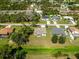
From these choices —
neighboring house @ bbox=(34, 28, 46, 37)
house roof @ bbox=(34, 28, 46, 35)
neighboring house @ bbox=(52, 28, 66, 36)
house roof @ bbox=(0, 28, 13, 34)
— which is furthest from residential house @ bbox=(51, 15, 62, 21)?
house roof @ bbox=(0, 28, 13, 34)

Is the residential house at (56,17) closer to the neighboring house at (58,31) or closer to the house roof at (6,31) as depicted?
the neighboring house at (58,31)

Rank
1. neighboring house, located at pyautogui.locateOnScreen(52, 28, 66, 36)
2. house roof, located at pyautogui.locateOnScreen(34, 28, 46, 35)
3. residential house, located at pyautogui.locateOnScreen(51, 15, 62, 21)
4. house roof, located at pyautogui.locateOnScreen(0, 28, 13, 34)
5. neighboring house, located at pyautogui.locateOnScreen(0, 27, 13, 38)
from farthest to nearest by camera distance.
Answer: residential house, located at pyautogui.locateOnScreen(51, 15, 62, 21) → house roof, located at pyautogui.locateOnScreen(34, 28, 46, 35) → neighboring house, located at pyautogui.locateOnScreen(52, 28, 66, 36) → house roof, located at pyautogui.locateOnScreen(0, 28, 13, 34) → neighboring house, located at pyautogui.locateOnScreen(0, 27, 13, 38)

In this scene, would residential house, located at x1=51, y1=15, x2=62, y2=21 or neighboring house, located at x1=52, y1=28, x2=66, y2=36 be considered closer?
neighboring house, located at x1=52, y1=28, x2=66, y2=36

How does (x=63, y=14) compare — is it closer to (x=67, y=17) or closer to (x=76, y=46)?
(x=67, y=17)

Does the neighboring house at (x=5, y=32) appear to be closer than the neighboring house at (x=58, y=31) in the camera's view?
Yes

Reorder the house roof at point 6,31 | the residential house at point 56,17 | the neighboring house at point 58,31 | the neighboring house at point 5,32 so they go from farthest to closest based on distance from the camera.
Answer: the residential house at point 56,17
the neighboring house at point 58,31
the house roof at point 6,31
the neighboring house at point 5,32

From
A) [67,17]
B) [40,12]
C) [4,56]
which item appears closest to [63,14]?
[67,17]

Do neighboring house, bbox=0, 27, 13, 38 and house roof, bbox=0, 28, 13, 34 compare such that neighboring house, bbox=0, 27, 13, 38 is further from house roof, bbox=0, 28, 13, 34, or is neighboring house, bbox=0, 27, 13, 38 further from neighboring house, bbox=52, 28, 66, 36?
neighboring house, bbox=52, 28, 66, 36

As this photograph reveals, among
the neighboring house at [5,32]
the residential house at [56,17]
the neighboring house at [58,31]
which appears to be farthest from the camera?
Result: the residential house at [56,17]

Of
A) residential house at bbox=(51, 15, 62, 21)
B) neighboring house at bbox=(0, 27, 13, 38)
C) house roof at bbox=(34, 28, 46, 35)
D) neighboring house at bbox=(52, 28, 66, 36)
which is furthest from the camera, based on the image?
residential house at bbox=(51, 15, 62, 21)

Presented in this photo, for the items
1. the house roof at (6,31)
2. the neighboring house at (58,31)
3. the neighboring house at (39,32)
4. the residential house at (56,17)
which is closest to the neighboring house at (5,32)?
the house roof at (6,31)

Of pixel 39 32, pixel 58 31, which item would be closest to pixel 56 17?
pixel 58 31
